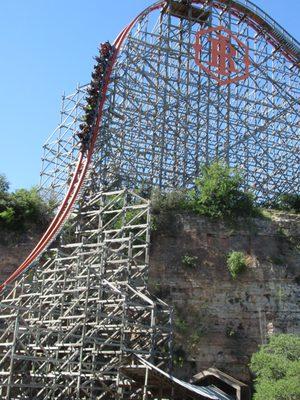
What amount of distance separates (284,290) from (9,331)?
8205mm

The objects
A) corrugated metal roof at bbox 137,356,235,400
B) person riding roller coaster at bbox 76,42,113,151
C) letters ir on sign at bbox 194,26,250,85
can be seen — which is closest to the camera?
corrugated metal roof at bbox 137,356,235,400

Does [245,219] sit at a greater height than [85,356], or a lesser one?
greater

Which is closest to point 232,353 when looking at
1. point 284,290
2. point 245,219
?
point 284,290

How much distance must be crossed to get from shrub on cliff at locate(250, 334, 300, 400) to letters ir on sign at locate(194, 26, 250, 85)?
1100 centimetres

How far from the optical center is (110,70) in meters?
19.6

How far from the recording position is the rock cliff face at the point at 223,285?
16562 mm

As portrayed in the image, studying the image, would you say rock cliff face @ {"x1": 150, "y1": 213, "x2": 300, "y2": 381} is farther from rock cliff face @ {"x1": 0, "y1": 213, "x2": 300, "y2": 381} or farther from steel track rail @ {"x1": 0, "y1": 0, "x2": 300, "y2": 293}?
steel track rail @ {"x1": 0, "y1": 0, "x2": 300, "y2": 293}

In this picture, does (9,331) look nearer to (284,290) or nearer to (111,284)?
(111,284)

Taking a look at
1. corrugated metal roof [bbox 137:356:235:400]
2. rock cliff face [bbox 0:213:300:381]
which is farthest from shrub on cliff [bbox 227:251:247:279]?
corrugated metal roof [bbox 137:356:235:400]

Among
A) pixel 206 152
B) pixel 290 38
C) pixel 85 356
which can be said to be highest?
pixel 290 38

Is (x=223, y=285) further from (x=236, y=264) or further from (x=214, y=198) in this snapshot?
(x=214, y=198)

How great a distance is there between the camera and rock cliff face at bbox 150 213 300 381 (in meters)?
16.6

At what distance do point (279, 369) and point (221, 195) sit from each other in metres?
7.26

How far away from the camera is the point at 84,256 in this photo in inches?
634
